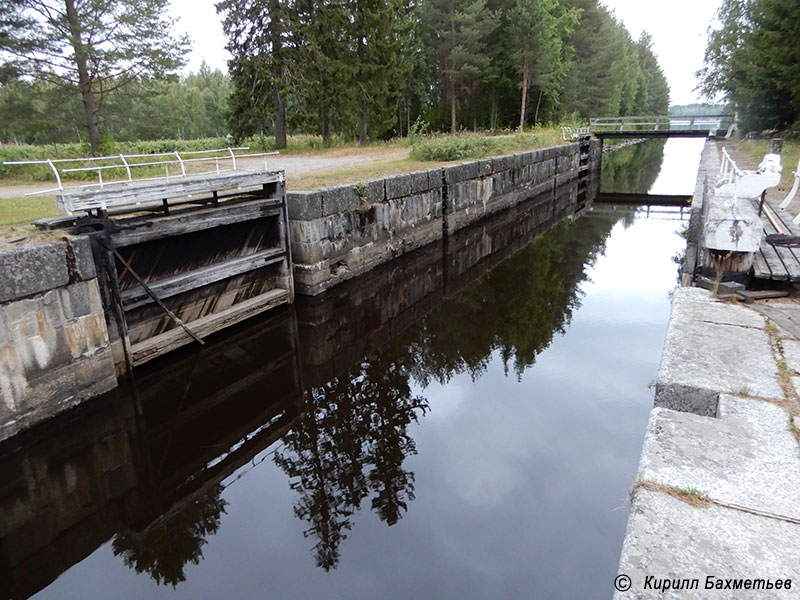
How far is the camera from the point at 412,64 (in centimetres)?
3606

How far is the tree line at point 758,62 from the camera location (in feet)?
62.4

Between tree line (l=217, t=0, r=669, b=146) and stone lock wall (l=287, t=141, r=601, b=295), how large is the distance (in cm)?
645

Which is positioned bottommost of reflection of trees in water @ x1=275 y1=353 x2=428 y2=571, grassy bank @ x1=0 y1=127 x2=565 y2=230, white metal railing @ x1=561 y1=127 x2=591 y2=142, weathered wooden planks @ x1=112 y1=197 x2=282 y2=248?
reflection of trees in water @ x1=275 y1=353 x2=428 y2=571

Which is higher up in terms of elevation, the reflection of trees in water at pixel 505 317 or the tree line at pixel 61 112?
the tree line at pixel 61 112

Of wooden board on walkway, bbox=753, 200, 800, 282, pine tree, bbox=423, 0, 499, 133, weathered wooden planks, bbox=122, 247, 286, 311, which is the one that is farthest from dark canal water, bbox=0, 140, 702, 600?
pine tree, bbox=423, 0, 499, 133

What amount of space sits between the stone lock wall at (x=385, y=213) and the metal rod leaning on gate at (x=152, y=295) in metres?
2.39

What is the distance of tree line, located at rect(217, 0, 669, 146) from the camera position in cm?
2169

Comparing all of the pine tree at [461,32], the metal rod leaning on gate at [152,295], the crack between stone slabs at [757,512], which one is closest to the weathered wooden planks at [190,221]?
the metal rod leaning on gate at [152,295]

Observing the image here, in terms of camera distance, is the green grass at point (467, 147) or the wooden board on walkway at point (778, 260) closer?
the wooden board on walkway at point (778, 260)

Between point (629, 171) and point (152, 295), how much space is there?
29134 millimetres

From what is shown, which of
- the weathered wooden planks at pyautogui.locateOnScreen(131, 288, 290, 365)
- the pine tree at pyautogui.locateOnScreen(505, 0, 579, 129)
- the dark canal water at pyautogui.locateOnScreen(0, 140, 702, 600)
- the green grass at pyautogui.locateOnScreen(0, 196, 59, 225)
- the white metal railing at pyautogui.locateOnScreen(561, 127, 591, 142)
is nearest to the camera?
the dark canal water at pyautogui.locateOnScreen(0, 140, 702, 600)

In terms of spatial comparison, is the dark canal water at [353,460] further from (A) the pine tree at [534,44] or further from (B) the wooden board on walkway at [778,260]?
(A) the pine tree at [534,44]

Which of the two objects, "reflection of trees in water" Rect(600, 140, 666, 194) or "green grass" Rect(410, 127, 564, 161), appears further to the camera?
"reflection of trees in water" Rect(600, 140, 666, 194)

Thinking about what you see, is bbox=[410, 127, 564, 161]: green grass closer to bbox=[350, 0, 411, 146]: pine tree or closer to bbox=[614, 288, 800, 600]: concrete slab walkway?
bbox=[350, 0, 411, 146]: pine tree
